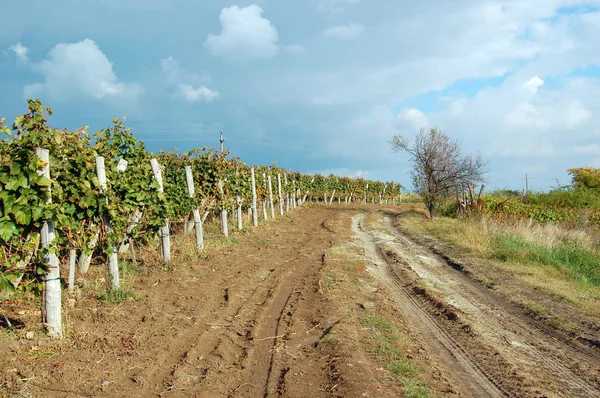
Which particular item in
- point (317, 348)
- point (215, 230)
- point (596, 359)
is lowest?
point (596, 359)

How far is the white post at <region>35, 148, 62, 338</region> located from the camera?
5582 mm

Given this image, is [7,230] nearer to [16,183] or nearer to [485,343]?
[16,183]

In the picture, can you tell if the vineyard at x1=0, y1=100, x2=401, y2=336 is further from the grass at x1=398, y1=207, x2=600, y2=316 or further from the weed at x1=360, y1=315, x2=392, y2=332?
the grass at x1=398, y1=207, x2=600, y2=316

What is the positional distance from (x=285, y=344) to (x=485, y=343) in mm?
2939

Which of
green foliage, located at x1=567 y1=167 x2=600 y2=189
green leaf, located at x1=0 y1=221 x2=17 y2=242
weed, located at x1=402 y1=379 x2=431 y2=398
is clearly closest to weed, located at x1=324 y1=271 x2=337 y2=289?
weed, located at x1=402 y1=379 x2=431 y2=398

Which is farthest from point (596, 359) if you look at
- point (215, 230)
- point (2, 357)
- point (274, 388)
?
point (215, 230)

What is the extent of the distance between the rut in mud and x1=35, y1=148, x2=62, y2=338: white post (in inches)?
191

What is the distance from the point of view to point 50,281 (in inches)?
224

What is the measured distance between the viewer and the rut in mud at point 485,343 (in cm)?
521

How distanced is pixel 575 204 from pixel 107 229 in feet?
86.1

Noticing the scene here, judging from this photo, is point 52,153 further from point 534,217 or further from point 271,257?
point 534,217

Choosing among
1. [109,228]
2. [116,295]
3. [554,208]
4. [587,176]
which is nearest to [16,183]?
[109,228]

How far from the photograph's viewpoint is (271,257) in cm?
1251

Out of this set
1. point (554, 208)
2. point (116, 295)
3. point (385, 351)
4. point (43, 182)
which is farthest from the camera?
point (554, 208)
